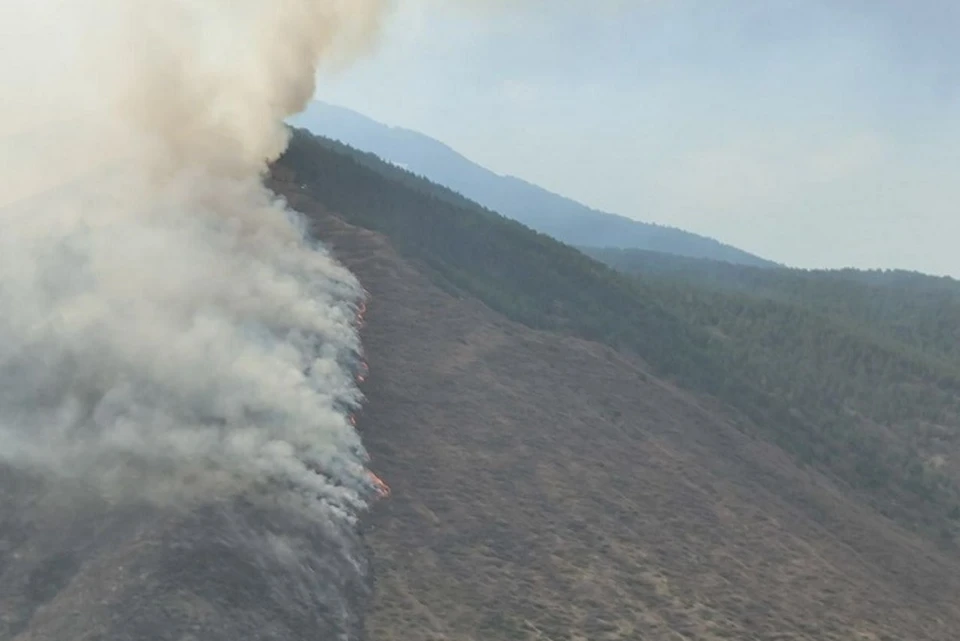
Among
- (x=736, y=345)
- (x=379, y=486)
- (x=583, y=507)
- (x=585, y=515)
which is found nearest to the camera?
(x=379, y=486)

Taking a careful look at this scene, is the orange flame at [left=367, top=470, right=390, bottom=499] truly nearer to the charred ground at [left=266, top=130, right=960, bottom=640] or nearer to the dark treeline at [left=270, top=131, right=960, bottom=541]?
the charred ground at [left=266, top=130, right=960, bottom=640]

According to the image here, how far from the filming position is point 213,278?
54312 mm

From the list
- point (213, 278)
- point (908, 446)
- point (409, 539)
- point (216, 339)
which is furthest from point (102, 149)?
point (908, 446)

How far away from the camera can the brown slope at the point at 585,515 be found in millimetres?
37750

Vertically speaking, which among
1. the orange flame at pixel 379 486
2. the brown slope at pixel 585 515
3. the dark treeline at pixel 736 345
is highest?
the dark treeline at pixel 736 345

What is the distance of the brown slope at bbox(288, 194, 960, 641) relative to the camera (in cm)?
3775

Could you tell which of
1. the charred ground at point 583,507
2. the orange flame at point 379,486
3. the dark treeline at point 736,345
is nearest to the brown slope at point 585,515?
the charred ground at point 583,507

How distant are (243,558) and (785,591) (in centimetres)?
2377

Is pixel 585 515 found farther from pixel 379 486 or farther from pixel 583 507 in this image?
pixel 379 486

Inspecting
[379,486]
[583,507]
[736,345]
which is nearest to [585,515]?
[583,507]

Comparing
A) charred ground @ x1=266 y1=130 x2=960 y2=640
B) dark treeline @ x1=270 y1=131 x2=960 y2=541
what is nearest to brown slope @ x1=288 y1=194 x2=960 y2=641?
charred ground @ x1=266 y1=130 x2=960 y2=640

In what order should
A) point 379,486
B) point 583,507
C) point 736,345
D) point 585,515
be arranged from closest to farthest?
point 379,486, point 585,515, point 583,507, point 736,345

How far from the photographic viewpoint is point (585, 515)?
4534 centimetres

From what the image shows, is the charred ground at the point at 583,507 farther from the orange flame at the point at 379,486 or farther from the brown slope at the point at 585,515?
the orange flame at the point at 379,486
